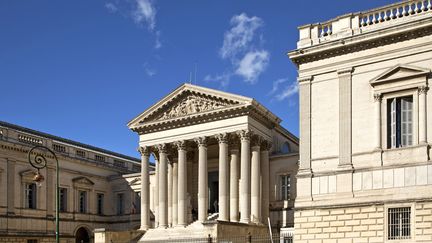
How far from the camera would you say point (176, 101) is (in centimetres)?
4412

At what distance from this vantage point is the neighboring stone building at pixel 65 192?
46562mm

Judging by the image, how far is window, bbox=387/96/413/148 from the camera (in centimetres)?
2488

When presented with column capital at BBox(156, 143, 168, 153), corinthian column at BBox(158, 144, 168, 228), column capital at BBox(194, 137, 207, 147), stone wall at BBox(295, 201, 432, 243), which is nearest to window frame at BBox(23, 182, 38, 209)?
corinthian column at BBox(158, 144, 168, 228)

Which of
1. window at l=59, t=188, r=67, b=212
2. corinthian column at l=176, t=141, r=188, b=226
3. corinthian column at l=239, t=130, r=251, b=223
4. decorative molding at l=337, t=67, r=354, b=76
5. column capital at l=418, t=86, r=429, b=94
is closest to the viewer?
column capital at l=418, t=86, r=429, b=94

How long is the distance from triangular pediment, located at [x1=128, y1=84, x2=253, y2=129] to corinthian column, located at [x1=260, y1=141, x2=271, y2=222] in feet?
14.5

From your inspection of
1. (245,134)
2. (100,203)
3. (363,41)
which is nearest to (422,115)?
(363,41)

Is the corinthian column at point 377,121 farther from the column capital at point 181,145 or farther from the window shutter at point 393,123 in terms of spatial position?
the column capital at point 181,145

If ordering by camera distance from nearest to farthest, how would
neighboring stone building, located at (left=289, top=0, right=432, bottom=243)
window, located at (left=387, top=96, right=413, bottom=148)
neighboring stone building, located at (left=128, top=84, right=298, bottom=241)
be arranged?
neighboring stone building, located at (left=289, top=0, right=432, bottom=243), window, located at (left=387, top=96, right=413, bottom=148), neighboring stone building, located at (left=128, top=84, right=298, bottom=241)

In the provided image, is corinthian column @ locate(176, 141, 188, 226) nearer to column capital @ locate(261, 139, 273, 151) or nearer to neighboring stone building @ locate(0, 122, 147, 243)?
column capital @ locate(261, 139, 273, 151)

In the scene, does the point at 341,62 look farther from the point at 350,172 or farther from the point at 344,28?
the point at 350,172

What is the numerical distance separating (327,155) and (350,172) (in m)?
1.39

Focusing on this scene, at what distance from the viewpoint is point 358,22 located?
87.6 ft

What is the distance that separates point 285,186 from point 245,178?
4.45m

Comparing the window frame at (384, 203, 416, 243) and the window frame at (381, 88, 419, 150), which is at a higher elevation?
the window frame at (381, 88, 419, 150)
